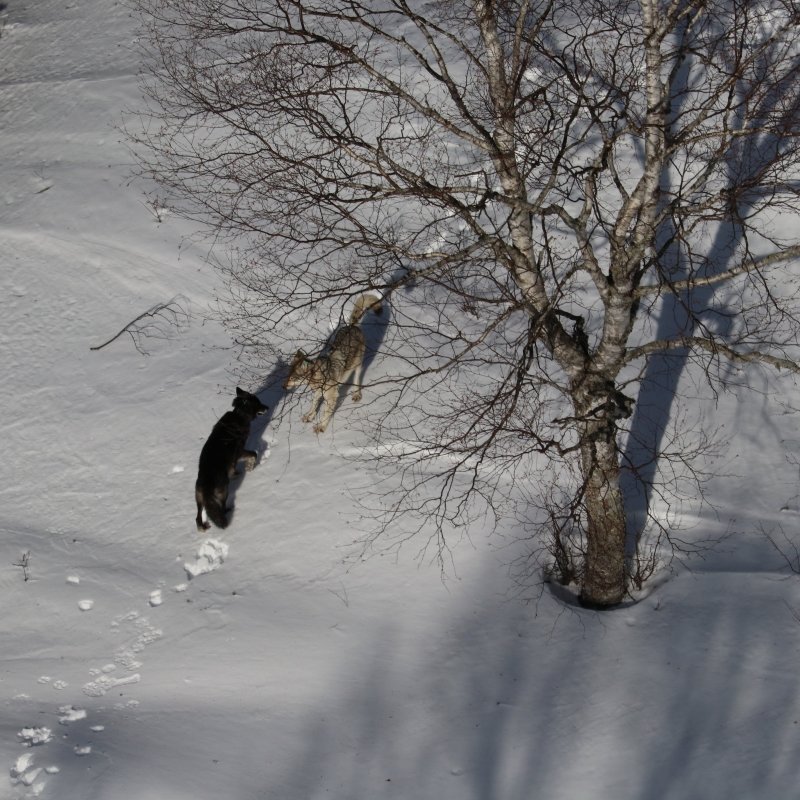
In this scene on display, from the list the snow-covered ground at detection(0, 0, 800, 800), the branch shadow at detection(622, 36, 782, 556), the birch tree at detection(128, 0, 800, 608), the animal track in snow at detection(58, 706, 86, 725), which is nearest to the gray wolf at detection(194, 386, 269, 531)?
the snow-covered ground at detection(0, 0, 800, 800)

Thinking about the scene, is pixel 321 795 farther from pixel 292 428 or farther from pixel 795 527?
pixel 795 527

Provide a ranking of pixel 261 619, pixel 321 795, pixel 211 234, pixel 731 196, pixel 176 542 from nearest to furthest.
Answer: pixel 731 196 < pixel 321 795 < pixel 261 619 < pixel 176 542 < pixel 211 234

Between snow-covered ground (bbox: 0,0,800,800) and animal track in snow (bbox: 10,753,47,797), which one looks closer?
snow-covered ground (bbox: 0,0,800,800)

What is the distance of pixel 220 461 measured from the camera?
9.34 metres

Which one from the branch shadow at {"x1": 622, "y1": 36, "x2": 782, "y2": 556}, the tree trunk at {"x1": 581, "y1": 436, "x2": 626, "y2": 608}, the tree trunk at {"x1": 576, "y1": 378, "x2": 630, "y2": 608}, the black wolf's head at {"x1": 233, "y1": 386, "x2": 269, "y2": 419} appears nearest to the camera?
the tree trunk at {"x1": 576, "y1": 378, "x2": 630, "y2": 608}

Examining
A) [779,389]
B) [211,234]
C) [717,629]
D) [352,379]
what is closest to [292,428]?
[352,379]

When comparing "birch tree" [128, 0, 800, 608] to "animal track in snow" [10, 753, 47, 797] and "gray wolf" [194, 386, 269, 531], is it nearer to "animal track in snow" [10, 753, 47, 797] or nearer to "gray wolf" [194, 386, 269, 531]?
"gray wolf" [194, 386, 269, 531]

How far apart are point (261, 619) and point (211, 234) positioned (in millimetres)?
6765

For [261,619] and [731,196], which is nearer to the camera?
[731,196]

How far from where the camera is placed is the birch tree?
621 centimetres

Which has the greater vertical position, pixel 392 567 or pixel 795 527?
pixel 795 527

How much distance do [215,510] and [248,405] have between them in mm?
1290

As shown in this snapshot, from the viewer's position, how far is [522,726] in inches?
283

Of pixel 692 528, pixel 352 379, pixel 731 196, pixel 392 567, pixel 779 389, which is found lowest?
pixel 392 567
